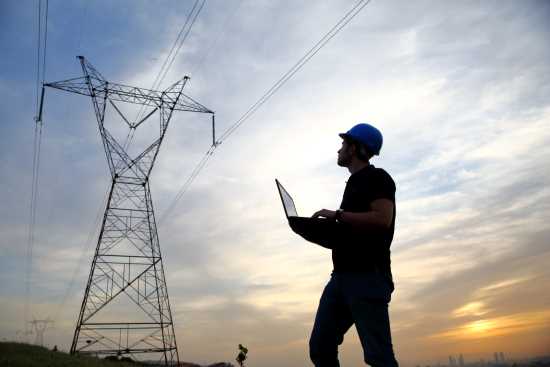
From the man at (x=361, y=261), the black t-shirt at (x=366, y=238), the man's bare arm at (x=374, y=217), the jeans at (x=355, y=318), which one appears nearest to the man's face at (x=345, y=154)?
the man at (x=361, y=261)

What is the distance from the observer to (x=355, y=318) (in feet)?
11.3

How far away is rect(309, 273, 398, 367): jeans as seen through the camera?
327 cm

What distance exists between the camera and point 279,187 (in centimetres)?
391

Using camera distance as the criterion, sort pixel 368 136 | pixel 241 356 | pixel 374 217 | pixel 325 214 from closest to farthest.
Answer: pixel 374 217 < pixel 325 214 < pixel 368 136 < pixel 241 356

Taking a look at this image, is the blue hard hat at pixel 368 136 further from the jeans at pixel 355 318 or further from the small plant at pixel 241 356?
the small plant at pixel 241 356

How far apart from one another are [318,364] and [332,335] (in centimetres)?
31

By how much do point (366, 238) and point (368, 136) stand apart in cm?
93

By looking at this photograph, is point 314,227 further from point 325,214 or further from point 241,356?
point 241,356

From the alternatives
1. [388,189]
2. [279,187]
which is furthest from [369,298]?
[279,187]

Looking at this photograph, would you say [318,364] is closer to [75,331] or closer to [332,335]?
[332,335]

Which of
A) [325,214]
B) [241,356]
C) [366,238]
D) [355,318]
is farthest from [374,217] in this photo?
[241,356]

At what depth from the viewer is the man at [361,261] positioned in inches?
132

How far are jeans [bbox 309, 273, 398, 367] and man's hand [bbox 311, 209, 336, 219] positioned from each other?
50cm

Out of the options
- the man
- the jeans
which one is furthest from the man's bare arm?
the jeans
